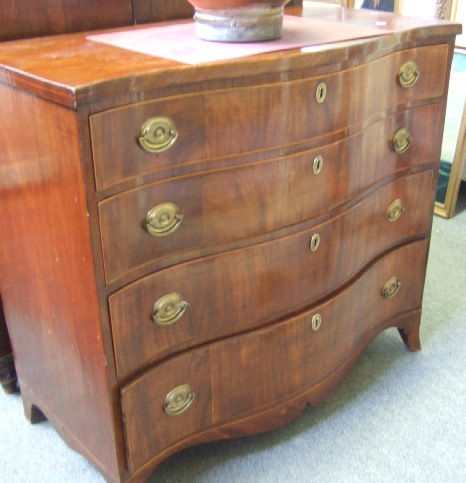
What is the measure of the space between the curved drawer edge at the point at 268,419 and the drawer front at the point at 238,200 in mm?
425

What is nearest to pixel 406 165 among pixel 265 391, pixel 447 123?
pixel 265 391

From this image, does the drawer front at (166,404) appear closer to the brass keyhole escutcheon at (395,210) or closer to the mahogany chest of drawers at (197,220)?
the mahogany chest of drawers at (197,220)

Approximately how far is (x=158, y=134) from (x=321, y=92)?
33 cm

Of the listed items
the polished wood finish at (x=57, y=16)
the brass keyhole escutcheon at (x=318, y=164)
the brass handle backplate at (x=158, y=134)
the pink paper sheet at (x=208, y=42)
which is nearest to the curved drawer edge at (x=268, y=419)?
the brass keyhole escutcheon at (x=318, y=164)

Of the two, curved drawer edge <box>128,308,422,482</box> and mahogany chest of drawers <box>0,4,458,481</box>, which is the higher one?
mahogany chest of drawers <box>0,4,458,481</box>

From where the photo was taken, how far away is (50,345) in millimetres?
1263

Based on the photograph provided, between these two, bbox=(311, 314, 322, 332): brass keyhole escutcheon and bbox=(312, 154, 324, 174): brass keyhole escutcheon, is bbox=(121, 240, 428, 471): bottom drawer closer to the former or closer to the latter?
bbox=(311, 314, 322, 332): brass keyhole escutcheon

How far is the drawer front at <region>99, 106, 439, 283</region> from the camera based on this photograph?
102 centimetres

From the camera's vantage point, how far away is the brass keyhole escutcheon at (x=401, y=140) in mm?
1415

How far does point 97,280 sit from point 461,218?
6.32 feet

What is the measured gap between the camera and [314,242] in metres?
1.29

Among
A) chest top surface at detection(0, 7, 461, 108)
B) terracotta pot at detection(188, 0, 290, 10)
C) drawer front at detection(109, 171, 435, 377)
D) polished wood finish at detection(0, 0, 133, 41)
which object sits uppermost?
terracotta pot at detection(188, 0, 290, 10)

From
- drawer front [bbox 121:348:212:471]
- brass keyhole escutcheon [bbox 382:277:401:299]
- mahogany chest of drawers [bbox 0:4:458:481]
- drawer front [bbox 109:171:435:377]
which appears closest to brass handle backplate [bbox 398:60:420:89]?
mahogany chest of drawers [bbox 0:4:458:481]

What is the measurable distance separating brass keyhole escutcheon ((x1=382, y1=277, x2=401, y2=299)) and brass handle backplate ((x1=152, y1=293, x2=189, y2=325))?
2.11ft
